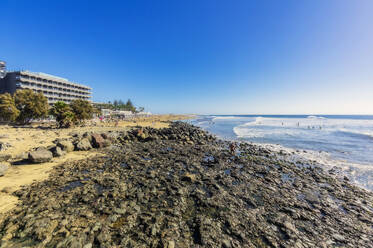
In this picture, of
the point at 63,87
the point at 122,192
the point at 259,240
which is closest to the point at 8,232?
the point at 122,192

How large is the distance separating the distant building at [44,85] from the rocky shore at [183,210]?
8538cm

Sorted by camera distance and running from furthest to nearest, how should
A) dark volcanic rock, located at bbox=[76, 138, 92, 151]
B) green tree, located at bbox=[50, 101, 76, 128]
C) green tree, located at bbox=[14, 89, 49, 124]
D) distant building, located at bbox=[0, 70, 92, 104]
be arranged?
distant building, located at bbox=[0, 70, 92, 104], green tree, located at bbox=[50, 101, 76, 128], green tree, located at bbox=[14, 89, 49, 124], dark volcanic rock, located at bbox=[76, 138, 92, 151]

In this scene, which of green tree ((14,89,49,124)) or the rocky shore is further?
green tree ((14,89,49,124))

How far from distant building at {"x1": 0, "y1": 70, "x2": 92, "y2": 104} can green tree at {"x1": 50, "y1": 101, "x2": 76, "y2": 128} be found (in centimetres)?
5637

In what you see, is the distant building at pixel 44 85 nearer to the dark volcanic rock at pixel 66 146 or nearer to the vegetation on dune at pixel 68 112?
the vegetation on dune at pixel 68 112

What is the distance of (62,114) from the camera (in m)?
28.1

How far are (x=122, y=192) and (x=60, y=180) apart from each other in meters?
4.44

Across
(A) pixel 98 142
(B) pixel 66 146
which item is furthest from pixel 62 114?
(B) pixel 66 146

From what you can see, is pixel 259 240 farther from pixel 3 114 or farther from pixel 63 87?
pixel 63 87

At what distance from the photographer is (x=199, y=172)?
11.2 m

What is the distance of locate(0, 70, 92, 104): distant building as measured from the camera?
203 feet

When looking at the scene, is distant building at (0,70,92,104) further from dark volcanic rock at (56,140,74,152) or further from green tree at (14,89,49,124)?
dark volcanic rock at (56,140,74,152)

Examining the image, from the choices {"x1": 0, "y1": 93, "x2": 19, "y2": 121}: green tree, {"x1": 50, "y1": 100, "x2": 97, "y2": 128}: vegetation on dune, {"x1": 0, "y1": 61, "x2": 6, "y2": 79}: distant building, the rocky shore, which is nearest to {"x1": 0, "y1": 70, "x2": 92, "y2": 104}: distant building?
{"x1": 0, "y1": 61, "x2": 6, "y2": 79}: distant building

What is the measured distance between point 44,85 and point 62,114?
212 feet
